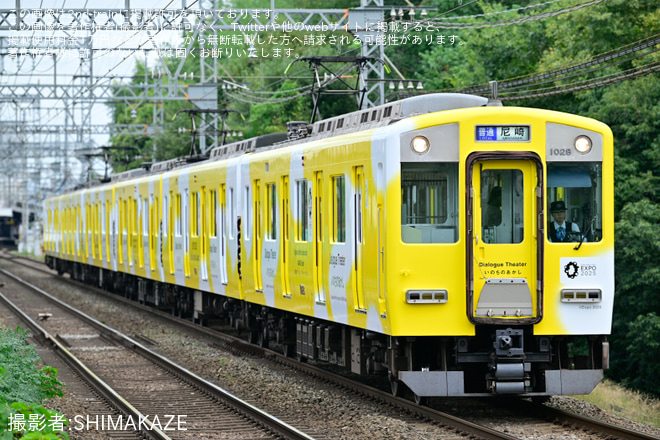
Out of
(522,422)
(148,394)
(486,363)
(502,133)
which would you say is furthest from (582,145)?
(148,394)

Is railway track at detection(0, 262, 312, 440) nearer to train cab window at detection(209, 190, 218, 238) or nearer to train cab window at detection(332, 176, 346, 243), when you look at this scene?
train cab window at detection(332, 176, 346, 243)

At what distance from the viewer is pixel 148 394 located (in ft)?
41.8

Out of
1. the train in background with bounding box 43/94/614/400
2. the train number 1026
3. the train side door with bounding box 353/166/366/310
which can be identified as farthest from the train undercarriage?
the train number 1026

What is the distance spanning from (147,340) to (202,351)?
2078 mm

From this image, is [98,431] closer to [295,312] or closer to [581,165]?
[295,312]

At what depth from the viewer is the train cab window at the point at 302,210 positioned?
515 inches

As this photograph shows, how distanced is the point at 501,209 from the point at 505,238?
266mm

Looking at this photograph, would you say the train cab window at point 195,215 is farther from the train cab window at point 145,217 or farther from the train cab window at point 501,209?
the train cab window at point 501,209

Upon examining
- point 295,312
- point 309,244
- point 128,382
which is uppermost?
point 309,244

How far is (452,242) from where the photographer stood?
1008cm

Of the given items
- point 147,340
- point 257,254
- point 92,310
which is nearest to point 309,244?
point 257,254

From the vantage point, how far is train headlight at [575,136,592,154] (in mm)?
10242

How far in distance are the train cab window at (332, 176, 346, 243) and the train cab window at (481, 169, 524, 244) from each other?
205cm

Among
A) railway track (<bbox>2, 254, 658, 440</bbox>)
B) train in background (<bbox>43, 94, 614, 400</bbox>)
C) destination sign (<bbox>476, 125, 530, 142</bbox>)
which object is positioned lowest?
railway track (<bbox>2, 254, 658, 440</bbox>)
